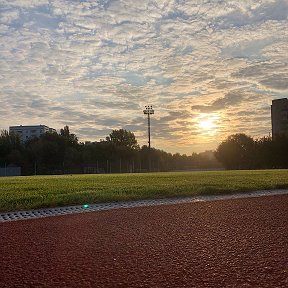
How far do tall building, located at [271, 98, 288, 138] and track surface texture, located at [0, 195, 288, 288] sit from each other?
105919mm

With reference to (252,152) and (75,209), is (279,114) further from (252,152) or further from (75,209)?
(75,209)

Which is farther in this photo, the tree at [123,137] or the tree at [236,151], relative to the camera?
the tree at [123,137]

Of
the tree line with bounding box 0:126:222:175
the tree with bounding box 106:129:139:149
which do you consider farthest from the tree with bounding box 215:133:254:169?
the tree with bounding box 106:129:139:149

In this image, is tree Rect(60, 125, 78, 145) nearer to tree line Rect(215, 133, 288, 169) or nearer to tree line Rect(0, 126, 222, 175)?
tree line Rect(0, 126, 222, 175)

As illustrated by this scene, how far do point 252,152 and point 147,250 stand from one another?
76.7 m

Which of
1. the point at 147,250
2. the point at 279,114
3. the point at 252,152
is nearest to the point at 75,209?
the point at 147,250

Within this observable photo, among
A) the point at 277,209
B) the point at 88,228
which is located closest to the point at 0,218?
the point at 88,228

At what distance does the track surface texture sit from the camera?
4.17m

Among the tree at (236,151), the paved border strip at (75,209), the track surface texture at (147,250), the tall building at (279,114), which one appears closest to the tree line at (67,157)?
the tree at (236,151)

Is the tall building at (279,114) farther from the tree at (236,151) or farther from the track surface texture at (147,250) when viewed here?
the track surface texture at (147,250)

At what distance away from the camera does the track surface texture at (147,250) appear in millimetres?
4172

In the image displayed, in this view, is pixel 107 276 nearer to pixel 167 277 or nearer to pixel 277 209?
pixel 167 277

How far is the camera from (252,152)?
260ft

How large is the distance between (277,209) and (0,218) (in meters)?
6.72
